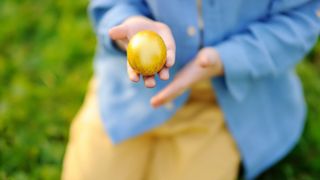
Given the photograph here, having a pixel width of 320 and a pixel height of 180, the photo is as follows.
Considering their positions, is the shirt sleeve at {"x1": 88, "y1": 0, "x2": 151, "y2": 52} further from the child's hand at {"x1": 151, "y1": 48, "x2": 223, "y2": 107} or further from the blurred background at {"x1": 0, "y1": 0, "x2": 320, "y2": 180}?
the blurred background at {"x1": 0, "y1": 0, "x2": 320, "y2": 180}

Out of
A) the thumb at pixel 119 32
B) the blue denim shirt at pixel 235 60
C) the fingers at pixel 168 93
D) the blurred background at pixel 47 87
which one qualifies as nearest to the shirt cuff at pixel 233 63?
the blue denim shirt at pixel 235 60

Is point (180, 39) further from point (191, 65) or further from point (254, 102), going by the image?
point (254, 102)

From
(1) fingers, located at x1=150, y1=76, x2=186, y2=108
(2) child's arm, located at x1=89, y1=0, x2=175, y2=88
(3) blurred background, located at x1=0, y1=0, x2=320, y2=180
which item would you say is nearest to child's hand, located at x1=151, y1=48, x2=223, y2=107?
(1) fingers, located at x1=150, y1=76, x2=186, y2=108

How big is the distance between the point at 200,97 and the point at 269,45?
20cm

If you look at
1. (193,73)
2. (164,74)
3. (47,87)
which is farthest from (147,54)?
(47,87)

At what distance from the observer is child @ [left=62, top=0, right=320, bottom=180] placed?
1172mm

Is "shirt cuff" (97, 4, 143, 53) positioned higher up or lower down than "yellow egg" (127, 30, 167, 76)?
lower down

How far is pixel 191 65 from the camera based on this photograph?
1146mm

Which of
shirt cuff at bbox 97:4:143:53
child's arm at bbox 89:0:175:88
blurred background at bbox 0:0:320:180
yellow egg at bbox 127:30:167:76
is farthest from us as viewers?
blurred background at bbox 0:0:320:180

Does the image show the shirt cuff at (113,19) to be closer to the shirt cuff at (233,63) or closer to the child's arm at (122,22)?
the child's arm at (122,22)

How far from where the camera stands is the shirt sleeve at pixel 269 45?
3.84ft

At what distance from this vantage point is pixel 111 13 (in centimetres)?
119

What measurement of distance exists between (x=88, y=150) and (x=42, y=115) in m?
0.36

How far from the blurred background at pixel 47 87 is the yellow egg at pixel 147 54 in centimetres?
63
